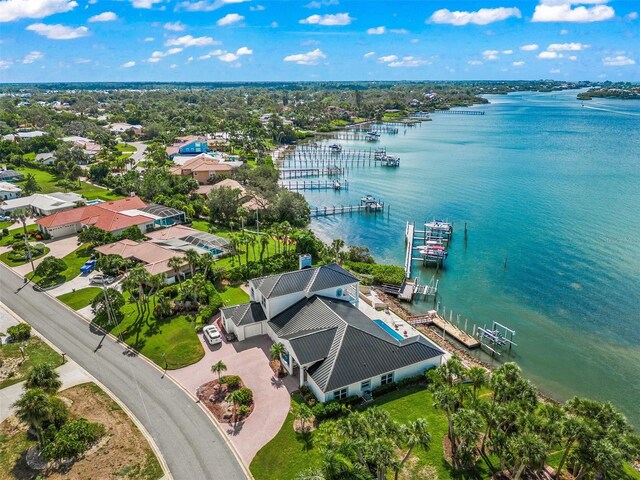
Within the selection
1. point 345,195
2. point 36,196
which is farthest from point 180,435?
point 345,195

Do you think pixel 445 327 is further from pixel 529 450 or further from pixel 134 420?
pixel 134 420

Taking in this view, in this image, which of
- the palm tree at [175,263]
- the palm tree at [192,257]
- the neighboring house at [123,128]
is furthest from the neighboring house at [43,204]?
the neighboring house at [123,128]

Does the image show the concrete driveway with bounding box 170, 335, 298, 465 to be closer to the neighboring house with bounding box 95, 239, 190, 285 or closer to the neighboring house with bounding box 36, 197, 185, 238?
the neighboring house with bounding box 95, 239, 190, 285

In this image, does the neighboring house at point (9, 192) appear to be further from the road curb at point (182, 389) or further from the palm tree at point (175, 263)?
the palm tree at point (175, 263)

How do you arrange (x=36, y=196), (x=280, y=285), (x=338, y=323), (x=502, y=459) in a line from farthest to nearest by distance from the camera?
(x=36, y=196), (x=280, y=285), (x=338, y=323), (x=502, y=459)

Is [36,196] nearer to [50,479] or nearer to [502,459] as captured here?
[50,479]
